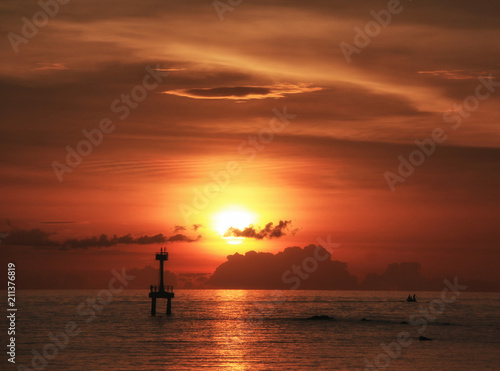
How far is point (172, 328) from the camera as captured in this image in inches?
3885

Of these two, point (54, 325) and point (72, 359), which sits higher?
point (54, 325)

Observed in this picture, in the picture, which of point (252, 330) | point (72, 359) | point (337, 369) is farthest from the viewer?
point (252, 330)

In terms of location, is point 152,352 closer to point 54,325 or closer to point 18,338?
point 18,338

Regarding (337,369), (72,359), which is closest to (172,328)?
(72,359)

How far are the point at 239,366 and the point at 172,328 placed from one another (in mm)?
43970

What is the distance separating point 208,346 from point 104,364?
18.0 m

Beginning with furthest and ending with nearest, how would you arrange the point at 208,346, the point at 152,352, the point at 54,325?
1. the point at 54,325
2. the point at 208,346
3. the point at 152,352

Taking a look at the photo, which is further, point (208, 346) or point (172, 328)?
point (172, 328)

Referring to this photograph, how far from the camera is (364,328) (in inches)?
4072

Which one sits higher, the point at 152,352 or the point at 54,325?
the point at 54,325

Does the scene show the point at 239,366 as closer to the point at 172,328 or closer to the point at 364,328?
the point at 172,328

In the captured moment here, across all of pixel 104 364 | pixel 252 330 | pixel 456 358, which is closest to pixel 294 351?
pixel 456 358

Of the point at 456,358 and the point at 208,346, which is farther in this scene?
the point at 208,346

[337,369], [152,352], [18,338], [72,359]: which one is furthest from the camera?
[18,338]
